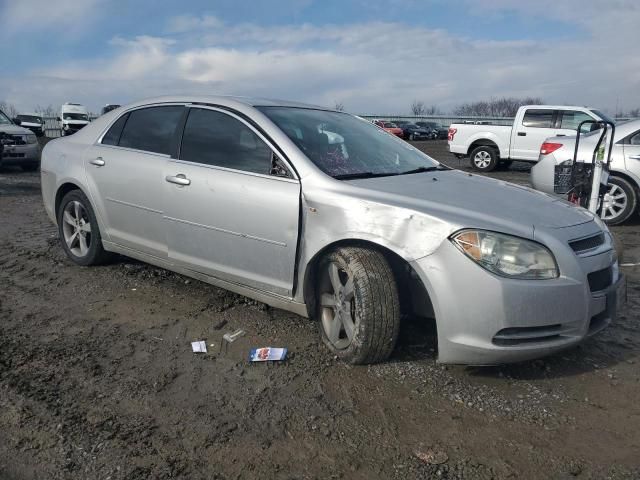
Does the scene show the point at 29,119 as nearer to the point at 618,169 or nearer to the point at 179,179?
the point at 618,169

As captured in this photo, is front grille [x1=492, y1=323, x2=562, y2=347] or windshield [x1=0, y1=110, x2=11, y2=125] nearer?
front grille [x1=492, y1=323, x2=562, y2=347]

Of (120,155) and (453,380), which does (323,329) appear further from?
(120,155)

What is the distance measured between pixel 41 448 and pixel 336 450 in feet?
4.28

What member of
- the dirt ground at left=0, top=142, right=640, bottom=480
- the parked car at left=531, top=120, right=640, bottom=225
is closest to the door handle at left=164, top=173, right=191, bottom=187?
the dirt ground at left=0, top=142, right=640, bottom=480

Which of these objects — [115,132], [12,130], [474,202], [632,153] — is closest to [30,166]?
[12,130]

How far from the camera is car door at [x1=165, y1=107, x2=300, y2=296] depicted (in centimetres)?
348

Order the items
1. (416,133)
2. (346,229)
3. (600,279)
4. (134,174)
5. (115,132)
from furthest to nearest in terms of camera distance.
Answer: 1. (416,133)
2. (115,132)
3. (134,174)
4. (346,229)
5. (600,279)

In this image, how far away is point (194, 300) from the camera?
4.38 m

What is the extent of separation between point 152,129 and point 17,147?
1088 centimetres

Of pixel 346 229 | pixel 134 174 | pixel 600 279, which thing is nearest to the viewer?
pixel 600 279

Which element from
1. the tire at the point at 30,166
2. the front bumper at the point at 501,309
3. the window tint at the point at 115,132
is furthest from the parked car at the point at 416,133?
the front bumper at the point at 501,309

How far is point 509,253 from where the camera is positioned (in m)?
2.87

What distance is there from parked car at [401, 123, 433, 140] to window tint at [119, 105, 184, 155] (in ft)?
126

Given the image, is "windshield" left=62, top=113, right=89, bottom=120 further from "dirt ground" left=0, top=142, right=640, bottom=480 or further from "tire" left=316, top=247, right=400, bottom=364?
"tire" left=316, top=247, right=400, bottom=364
